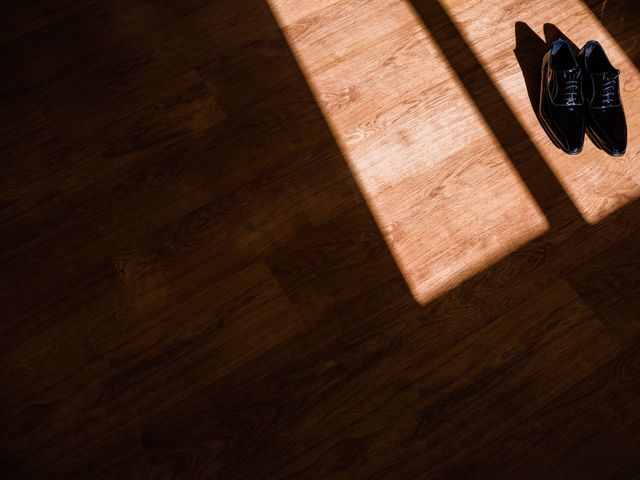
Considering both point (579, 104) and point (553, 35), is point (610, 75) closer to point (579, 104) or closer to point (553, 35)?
point (579, 104)

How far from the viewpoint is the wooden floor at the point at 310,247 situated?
1.32 metres

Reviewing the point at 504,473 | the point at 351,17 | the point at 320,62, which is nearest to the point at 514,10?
the point at 351,17

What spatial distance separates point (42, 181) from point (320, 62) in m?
0.97

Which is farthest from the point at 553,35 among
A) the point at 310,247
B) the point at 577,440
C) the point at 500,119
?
the point at 577,440

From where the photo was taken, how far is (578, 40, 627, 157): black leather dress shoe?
163cm

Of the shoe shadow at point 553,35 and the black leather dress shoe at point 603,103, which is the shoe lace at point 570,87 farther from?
the shoe shadow at point 553,35

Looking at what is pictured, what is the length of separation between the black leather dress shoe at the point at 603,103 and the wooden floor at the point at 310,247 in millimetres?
64

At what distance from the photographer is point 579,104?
1.66 metres

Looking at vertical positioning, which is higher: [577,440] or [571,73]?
[571,73]

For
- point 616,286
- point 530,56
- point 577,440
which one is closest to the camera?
point 577,440

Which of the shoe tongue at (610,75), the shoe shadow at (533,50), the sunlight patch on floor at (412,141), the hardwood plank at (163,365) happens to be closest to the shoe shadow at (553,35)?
the shoe shadow at (533,50)

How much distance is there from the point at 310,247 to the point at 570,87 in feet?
3.23

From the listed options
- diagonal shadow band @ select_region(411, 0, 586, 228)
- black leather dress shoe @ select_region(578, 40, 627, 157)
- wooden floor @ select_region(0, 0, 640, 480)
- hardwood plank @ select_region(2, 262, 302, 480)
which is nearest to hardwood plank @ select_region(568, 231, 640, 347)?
wooden floor @ select_region(0, 0, 640, 480)

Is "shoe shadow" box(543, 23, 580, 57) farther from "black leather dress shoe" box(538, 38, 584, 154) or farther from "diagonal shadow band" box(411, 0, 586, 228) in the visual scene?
"diagonal shadow band" box(411, 0, 586, 228)
